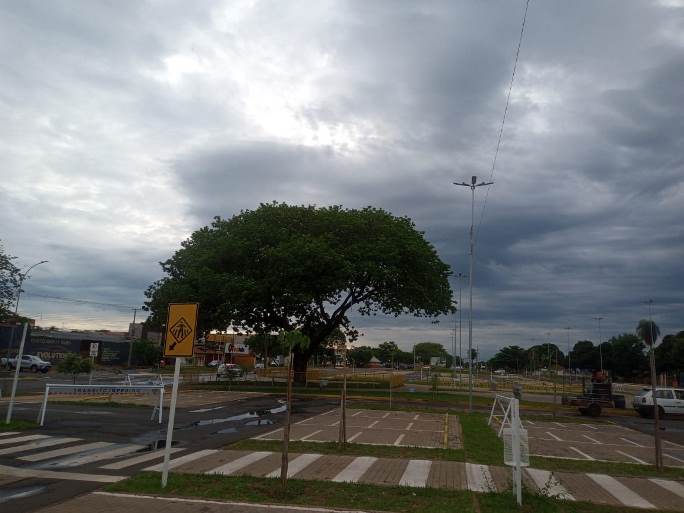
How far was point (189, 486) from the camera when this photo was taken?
910 cm

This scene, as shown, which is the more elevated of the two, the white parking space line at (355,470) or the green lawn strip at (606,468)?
the green lawn strip at (606,468)

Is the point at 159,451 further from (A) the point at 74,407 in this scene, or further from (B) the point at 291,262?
(B) the point at 291,262

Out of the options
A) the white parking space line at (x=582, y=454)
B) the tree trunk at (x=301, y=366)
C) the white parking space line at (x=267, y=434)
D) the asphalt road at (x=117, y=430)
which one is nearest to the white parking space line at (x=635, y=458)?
the white parking space line at (x=582, y=454)

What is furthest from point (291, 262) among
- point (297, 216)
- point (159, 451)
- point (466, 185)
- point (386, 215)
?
point (159, 451)

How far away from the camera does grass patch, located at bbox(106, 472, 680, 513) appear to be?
806 cm

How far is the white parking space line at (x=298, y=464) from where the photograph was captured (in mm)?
10328

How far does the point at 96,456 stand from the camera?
39.2ft

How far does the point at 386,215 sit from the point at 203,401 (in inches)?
735

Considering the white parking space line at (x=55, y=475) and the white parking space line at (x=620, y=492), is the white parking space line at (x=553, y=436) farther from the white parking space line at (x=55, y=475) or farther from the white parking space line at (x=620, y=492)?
the white parking space line at (x=55, y=475)

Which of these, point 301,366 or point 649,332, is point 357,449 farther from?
point 301,366

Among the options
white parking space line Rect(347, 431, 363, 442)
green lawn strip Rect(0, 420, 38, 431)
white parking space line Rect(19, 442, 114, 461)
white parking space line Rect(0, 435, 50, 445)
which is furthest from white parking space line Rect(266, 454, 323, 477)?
green lawn strip Rect(0, 420, 38, 431)

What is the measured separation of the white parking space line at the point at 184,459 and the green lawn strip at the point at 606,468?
24.7 feet

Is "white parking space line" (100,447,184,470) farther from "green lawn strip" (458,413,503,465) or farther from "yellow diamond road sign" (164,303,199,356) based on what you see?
"green lawn strip" (458,413,503,465)

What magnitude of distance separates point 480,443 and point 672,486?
5374mm
